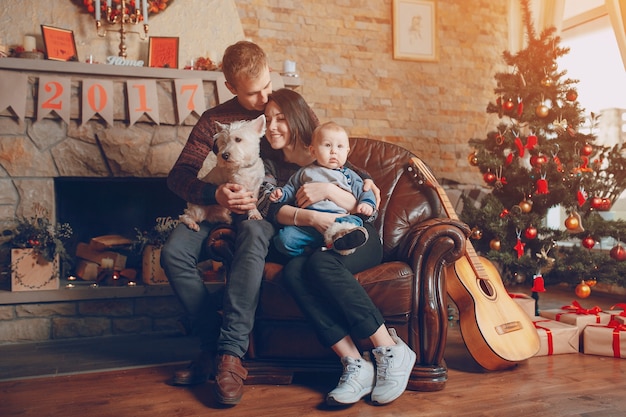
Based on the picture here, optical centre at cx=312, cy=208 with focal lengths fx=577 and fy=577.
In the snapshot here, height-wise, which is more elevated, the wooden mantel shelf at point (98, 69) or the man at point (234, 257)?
the wooden mantel shelf at point (98, 69)

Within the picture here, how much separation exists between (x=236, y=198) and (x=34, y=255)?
1438mm

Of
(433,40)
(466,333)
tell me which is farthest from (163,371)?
(433,40)

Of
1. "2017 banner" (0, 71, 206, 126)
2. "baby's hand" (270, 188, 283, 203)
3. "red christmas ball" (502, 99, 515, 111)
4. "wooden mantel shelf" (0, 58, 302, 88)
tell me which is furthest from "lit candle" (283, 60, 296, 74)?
"baby's hand" (270, 188, 283, 203)

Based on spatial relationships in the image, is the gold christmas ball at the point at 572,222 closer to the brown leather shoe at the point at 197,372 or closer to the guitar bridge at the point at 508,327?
the guitar bridge at the point at 508,327

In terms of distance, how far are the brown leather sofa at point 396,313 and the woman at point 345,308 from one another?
8 cm

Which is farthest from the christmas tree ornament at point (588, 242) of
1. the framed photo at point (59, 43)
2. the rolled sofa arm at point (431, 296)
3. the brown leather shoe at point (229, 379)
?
the framed photo at point (59, 43)

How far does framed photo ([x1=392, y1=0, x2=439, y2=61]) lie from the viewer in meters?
4.88

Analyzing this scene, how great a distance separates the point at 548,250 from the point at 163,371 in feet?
7.84

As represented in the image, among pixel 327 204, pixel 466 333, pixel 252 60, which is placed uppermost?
pixel 252 60

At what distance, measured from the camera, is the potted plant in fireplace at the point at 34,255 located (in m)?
2.98

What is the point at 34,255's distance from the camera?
301 centimetres

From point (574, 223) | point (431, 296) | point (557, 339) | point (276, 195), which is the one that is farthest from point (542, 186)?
point (276, 195)

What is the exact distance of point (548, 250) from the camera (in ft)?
11.6

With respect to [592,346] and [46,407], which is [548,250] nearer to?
[592,346]
